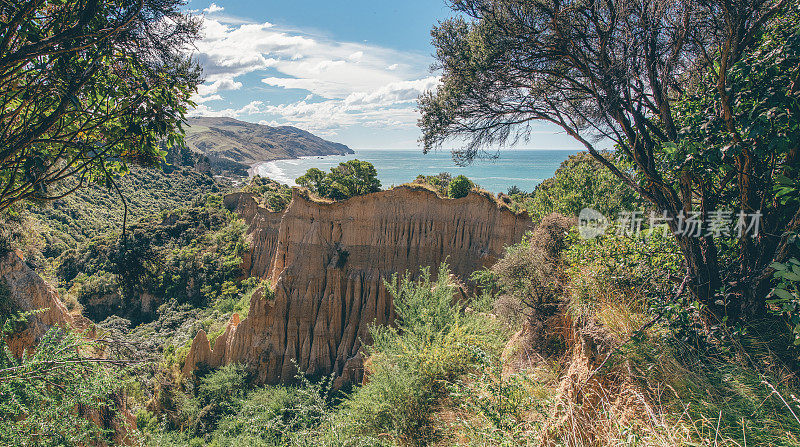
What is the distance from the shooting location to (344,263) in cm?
2155

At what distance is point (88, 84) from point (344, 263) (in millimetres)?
18151

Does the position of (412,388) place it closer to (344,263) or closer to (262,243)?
(344,263)

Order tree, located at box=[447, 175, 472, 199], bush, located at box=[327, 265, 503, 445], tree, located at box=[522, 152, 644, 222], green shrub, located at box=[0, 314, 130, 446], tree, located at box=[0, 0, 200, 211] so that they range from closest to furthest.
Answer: tree, located at box=[0, 0, 200, 211], green shrub, located at box=[0, 314, 130, 446], bush, located at box=[327, 265, 503, 445], tree, located at box=[522, 152, 644, 222], tree, located at box=[447, 175, 472, 199]

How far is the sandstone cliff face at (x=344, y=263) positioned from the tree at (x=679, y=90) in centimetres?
1410

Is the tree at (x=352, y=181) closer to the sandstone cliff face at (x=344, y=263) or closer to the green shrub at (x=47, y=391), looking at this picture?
the sandstone cliff face at (x=344, y=263)

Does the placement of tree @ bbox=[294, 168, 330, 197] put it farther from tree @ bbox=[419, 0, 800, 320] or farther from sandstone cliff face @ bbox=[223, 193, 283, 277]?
tree @ bbox=[419, 0, 800, 320]

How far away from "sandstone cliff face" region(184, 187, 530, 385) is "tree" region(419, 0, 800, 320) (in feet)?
46.3

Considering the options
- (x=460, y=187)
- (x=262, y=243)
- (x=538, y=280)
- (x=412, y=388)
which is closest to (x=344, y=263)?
(x=460, y=187)

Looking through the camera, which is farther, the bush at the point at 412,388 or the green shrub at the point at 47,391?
the bush at the point at 412,388

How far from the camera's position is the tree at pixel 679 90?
3877mm

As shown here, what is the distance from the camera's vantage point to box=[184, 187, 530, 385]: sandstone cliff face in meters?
19.8

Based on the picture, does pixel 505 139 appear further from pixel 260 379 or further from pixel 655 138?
pixel 260 379

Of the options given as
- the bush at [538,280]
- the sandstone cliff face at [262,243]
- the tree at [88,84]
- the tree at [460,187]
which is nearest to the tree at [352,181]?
the tree at [460,187]

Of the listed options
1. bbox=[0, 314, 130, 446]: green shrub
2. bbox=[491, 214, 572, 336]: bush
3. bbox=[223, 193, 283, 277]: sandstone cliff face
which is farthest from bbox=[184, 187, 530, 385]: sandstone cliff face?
bbox=[0, 314, 130, 446]: green shrub
